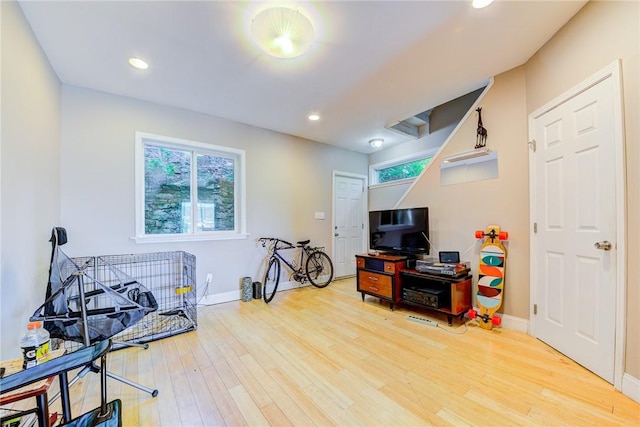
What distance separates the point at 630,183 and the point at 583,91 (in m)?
0.82

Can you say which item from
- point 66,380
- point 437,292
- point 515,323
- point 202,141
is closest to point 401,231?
point 437,292

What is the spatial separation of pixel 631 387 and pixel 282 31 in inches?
132

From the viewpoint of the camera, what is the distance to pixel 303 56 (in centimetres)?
232

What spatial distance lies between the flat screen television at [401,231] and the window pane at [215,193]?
222cm

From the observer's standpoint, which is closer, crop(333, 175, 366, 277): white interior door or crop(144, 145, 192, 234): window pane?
crop(144, 145, 192, 234): window pane

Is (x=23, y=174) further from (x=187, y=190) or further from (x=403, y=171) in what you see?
(x=403, y=171)

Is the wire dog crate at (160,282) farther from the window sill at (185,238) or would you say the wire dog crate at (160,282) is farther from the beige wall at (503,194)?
the beige wall at (503,194)

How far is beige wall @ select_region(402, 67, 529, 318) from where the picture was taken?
2596 millimetres

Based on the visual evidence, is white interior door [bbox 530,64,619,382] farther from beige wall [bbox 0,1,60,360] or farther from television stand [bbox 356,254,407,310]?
beige wall [bbox 0,1,60,360]

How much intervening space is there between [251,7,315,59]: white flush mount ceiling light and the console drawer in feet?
8.99

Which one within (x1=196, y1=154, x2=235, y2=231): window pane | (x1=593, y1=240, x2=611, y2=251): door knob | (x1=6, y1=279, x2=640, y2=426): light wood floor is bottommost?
(x1=6, y1=279, x2=640, y2=426): light wood floor

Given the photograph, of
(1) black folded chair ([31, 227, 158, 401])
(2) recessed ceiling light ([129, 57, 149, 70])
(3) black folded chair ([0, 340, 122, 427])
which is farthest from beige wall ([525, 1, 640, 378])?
(2) recessed ceiling light ([129, 57, 149, 70])

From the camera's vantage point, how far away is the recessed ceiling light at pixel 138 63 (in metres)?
2.38

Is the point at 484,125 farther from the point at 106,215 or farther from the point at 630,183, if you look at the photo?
the point at 106,215
